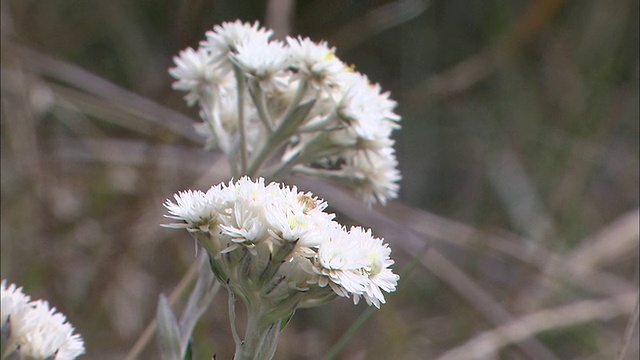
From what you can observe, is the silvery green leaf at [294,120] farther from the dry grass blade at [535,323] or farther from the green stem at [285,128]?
the dry grass blade at [535,323]

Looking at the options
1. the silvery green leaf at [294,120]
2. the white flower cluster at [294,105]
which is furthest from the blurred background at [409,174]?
the silvery green leaf at [294,120]

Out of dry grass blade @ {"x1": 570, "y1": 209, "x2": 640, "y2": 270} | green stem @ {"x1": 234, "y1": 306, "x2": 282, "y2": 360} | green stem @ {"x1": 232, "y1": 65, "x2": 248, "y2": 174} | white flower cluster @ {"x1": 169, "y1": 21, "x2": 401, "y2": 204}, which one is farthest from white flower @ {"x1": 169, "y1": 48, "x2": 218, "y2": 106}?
dry grass blade @ {"x1": 570, "y1": 209, "x2": 640, "y2": 270}

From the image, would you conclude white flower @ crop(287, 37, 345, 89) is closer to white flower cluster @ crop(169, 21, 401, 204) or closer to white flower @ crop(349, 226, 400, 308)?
white flower cluster @ crop(169, 21, 401, 204)

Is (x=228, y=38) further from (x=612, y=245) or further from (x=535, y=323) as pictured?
(x=612, y=245)

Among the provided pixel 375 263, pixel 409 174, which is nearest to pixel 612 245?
pixel 409 174

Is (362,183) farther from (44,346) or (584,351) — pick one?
(584,351)

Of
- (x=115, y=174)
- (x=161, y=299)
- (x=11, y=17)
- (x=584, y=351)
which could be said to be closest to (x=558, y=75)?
(x=584, y=351)
